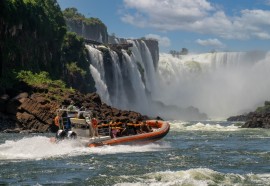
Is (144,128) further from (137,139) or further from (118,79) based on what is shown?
(118,79)

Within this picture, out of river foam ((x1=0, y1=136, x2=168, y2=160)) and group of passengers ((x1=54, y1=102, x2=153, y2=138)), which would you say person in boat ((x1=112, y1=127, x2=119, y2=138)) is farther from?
river foam ((x1=0, y1=136, x2=168, y2=160))

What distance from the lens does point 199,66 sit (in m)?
159

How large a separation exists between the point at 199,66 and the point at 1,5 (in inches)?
3893

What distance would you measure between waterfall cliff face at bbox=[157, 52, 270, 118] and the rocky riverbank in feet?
295

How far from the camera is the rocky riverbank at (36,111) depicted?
172ft

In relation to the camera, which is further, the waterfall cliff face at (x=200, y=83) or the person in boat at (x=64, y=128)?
the waterfall cliff face at (x=200, y=83)

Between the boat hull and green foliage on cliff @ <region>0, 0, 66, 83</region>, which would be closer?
the boat hull

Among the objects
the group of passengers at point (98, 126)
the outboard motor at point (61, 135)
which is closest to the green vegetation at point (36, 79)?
the group of passengers at point (98, 126)

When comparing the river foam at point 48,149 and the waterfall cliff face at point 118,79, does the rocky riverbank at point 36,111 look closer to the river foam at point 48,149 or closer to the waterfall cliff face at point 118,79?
the river foam at point 48,149

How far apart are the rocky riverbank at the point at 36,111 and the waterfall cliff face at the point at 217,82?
89813 mm

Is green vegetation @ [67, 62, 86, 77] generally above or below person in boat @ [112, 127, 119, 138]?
above

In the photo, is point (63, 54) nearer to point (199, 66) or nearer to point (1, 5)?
point (1, 5)

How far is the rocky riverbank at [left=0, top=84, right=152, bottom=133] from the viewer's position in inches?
2069

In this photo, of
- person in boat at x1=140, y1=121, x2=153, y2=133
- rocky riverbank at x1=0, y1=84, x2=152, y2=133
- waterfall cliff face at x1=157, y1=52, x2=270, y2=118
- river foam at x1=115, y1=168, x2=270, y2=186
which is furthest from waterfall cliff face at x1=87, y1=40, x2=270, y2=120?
river foam at x1=115, y1=168, x2=270, y2=186
